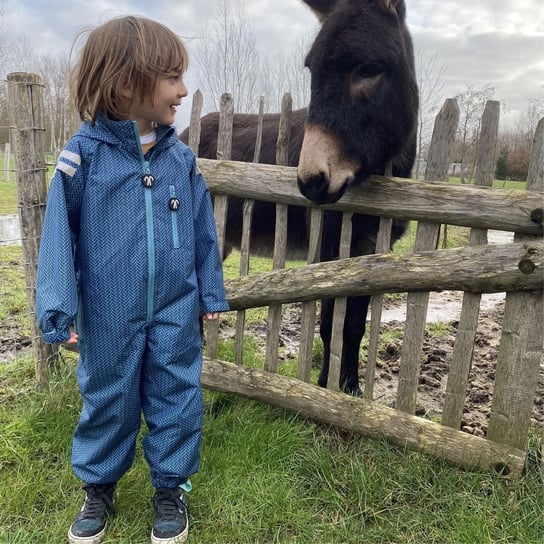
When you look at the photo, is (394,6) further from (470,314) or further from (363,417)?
(363,417)

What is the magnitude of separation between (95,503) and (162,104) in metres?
1.85

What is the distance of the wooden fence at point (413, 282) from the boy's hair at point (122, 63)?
3.49ft

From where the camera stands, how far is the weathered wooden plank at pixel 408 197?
230 cm

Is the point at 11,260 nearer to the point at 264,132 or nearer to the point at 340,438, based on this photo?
the point at 264,132

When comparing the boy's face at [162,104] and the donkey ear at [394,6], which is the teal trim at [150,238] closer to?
the boy's face at [162,104]

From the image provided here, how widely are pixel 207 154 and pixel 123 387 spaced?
272cm

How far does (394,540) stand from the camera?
7.13 feet

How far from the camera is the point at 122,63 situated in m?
1.86

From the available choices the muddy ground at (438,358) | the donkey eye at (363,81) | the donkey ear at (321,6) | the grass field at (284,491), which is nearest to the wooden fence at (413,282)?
the grass field at (284,491)

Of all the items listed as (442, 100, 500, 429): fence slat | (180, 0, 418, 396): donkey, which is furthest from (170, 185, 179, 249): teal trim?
(442, 100, 500, 429): fence slat

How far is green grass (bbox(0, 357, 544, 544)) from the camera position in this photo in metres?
2.18

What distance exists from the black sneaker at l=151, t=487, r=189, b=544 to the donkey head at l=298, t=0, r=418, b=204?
1.65 meters

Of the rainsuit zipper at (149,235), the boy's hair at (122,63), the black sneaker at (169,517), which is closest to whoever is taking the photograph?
the boy's hair at (122,63)

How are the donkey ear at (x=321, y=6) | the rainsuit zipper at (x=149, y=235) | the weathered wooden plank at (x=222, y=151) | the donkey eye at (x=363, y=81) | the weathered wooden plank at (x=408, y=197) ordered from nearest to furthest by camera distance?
1. the rainsuit zipper at (x=149, y=235)
2. the weathered wooden plank at (x=408, y=197)
3. the donkey eye at (x=363, y=81)
4. the weathered wooden plank at (x=222, y=151)
5. the donkey ear at (x=321, y=6)
